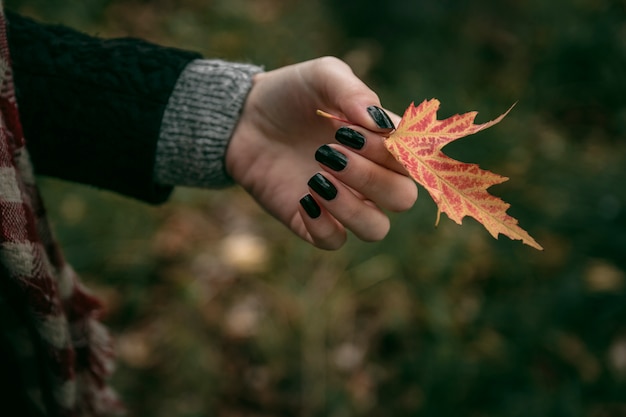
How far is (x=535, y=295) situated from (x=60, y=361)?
1.32 m

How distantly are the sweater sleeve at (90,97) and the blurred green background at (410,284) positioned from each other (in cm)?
80

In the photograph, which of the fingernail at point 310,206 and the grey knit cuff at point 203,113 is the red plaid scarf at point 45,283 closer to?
the grey knit cuff at point 203,113

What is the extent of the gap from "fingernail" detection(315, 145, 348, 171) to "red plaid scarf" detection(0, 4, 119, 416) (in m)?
0.41

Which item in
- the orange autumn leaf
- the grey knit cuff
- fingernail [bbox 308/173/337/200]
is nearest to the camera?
the orange autumn leaf

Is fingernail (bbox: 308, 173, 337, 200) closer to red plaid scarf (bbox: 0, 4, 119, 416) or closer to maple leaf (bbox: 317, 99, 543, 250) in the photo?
maple leaf (bbox: 317, 99, 543, 250)

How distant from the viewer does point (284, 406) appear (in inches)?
59.0

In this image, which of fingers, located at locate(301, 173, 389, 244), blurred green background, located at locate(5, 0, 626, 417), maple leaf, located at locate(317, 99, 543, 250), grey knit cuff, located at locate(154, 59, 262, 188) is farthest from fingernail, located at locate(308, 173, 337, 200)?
blurred green background, located at locate(5, 0, 626, 417)

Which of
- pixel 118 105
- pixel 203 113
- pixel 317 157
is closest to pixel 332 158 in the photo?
pixel 317 157

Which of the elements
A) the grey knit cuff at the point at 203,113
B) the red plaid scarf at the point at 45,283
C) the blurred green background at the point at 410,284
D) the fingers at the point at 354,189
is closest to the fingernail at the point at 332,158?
the fingers at the point at 354,189

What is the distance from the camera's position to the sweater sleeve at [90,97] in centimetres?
85

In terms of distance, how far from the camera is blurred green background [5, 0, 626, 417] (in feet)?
4.82

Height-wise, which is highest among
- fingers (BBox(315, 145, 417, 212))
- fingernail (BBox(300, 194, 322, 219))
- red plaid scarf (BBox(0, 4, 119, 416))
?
fingers (BBox(315, 145, 417, 212))

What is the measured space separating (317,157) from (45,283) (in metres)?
0.43

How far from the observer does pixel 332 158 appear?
2.45 feet
